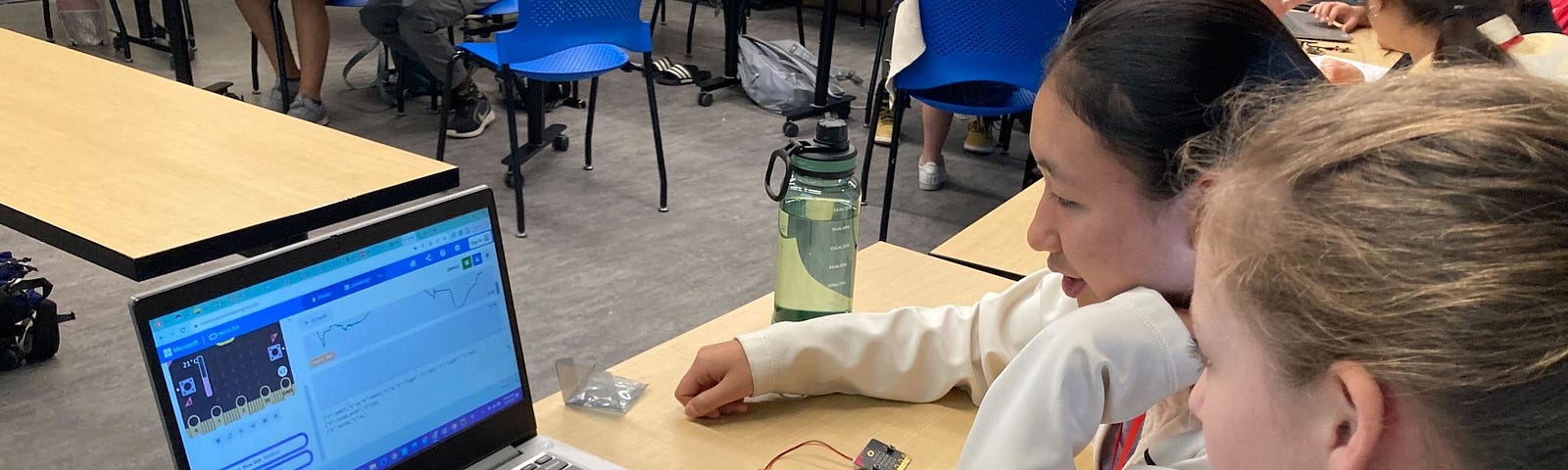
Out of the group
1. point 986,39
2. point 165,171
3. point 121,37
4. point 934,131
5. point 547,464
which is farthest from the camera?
point 121,37

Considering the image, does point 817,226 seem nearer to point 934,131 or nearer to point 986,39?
point 986,39

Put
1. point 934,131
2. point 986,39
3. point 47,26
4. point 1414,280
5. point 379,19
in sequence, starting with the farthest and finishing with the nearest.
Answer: point 47,26, point 379,19, point 934,131, point 986,39, point 1414,280

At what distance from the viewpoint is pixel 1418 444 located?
49 centimetres

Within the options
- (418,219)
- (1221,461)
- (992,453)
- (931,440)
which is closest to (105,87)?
(418,219)

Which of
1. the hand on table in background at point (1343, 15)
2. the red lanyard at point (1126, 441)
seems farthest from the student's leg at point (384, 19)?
the red lanyard at point (1126, 441)

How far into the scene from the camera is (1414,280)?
0.48 meters

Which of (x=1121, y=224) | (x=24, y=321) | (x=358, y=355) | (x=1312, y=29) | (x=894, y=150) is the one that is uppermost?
(x=1121, y=224)

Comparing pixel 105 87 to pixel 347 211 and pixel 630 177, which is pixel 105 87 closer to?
pixel 347 211

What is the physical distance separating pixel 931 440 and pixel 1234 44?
44 cm

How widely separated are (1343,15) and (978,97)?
3.56 ft

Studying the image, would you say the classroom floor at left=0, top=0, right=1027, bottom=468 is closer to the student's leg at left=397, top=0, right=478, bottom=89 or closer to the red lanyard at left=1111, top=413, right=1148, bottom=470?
the student's leg at left=397, top=0, right=478, bottom=89

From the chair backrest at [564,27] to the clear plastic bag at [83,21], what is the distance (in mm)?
2866

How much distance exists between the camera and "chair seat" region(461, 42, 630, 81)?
3.21m

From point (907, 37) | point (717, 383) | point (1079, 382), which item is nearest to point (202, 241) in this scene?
point (717, 383)
